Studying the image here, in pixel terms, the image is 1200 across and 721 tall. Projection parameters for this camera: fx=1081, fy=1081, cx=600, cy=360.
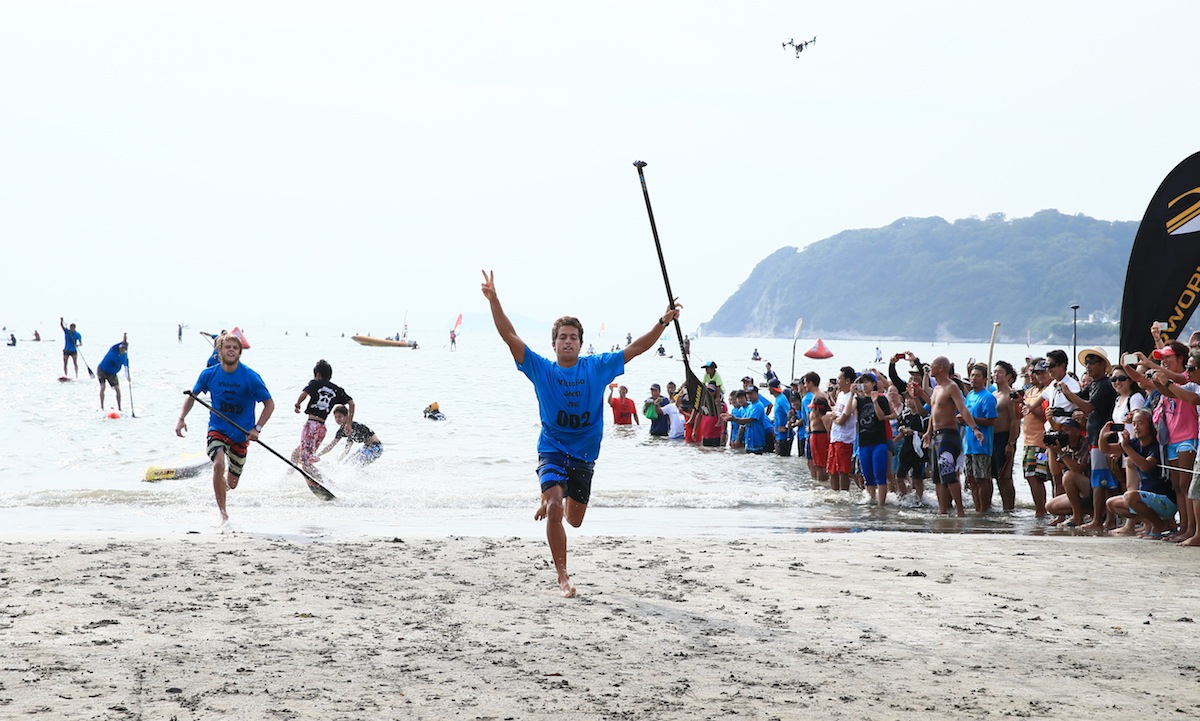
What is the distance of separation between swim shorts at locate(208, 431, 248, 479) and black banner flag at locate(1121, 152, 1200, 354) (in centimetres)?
755

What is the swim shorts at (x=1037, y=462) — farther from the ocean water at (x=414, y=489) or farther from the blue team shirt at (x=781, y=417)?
the blue team shirt at (x=781, y=417)

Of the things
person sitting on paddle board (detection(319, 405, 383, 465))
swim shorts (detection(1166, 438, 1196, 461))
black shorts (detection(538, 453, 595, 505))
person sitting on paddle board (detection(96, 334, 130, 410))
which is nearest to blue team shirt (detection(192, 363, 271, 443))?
person sitting on paddle board (detection(319, 405, 383, 465))

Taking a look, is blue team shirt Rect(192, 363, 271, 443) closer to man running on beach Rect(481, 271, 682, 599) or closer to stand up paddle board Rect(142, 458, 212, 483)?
man running on beach Rect(481, 271, 682, 599)

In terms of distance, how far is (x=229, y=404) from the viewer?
30.6 ft

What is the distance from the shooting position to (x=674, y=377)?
64.1 metres

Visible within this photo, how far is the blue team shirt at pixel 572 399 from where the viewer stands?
248 inches

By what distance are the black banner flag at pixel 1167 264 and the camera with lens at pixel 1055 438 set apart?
3.76ft

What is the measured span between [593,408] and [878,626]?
6.54 ft

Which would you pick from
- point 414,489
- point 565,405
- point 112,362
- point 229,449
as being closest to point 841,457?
point 414,489

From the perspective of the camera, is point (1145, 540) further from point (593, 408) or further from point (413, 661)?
point (413, 661)

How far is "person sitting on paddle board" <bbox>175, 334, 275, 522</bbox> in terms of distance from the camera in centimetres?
930

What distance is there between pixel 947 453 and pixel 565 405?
19.2ft

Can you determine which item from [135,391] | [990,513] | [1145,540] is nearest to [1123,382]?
[1145,540]

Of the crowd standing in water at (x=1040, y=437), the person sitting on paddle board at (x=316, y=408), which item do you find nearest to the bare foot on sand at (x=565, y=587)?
the crowd standing in water at (x=1040, y=437)
